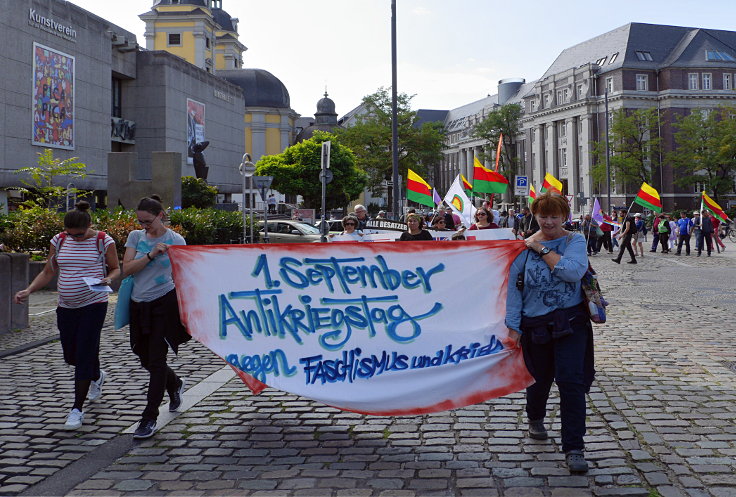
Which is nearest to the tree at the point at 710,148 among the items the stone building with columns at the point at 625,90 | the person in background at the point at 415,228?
the stone building with columns at the point at 625,90

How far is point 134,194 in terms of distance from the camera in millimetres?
24766

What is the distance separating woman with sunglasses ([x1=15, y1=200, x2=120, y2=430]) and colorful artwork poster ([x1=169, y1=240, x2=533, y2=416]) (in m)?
0.86

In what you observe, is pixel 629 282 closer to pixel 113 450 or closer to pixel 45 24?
pixel 113 450

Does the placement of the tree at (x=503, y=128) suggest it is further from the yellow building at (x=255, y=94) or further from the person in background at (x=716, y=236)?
the person in background at (x=716, y=236)

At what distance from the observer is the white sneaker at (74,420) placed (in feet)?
19.6

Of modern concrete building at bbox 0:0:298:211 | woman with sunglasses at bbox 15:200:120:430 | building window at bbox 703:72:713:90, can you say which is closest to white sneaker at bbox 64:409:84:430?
woman with sunglasses at bbox 15:200:120:430

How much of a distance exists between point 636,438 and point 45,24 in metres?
41.9

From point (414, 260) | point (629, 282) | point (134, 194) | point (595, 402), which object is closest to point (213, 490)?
point (414, 260)

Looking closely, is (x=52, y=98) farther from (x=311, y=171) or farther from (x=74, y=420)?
(x=74, y=420)

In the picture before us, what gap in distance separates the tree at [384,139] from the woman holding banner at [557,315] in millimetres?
73282

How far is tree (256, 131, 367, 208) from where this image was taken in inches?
2968

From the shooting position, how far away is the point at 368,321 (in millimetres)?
5711

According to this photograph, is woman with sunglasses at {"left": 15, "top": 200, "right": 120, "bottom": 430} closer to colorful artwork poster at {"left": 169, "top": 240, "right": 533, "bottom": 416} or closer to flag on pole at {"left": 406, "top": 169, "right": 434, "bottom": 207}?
colorful artwork poster at {"left": 169, "top": 240, "right": 533, "bottom": 416}

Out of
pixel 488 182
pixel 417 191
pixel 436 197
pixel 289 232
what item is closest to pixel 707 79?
pixel 436 197
